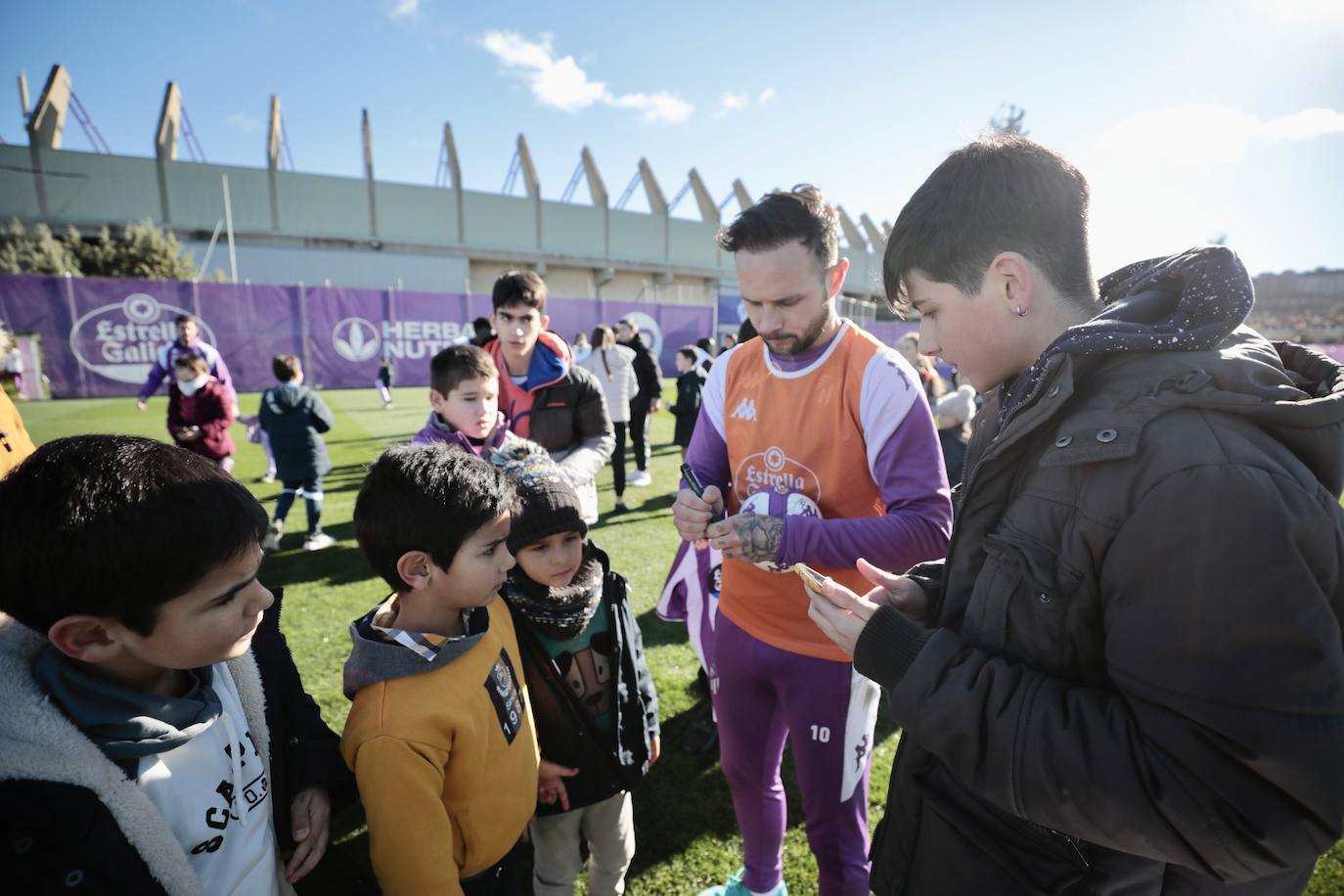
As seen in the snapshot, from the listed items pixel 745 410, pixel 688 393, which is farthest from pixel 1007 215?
pixel 688 393

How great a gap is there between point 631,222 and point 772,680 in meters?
42.9

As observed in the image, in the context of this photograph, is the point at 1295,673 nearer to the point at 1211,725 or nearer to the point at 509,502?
the point at 1211,725

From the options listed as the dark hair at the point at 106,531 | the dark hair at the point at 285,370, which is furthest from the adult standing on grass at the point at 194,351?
the dark hair at the point at 106,531

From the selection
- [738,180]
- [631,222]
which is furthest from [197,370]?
[738,180]

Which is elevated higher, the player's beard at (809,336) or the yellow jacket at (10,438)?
the player's beard at (809,336)

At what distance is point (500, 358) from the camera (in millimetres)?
3684

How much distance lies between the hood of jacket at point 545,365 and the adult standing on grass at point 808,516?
163cm

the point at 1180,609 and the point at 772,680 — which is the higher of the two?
the point at 1180,609

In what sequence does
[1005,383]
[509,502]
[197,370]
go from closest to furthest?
[1005,383] → [509,502] → [197,370]

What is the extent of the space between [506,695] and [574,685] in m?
0.38

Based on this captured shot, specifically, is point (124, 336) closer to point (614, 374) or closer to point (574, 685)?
point (614, 374)

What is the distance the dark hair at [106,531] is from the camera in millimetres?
1035

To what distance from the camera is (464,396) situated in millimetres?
2938

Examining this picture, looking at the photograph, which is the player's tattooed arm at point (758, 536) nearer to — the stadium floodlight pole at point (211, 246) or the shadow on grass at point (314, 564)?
the shadow on grass at point (314, 564)
